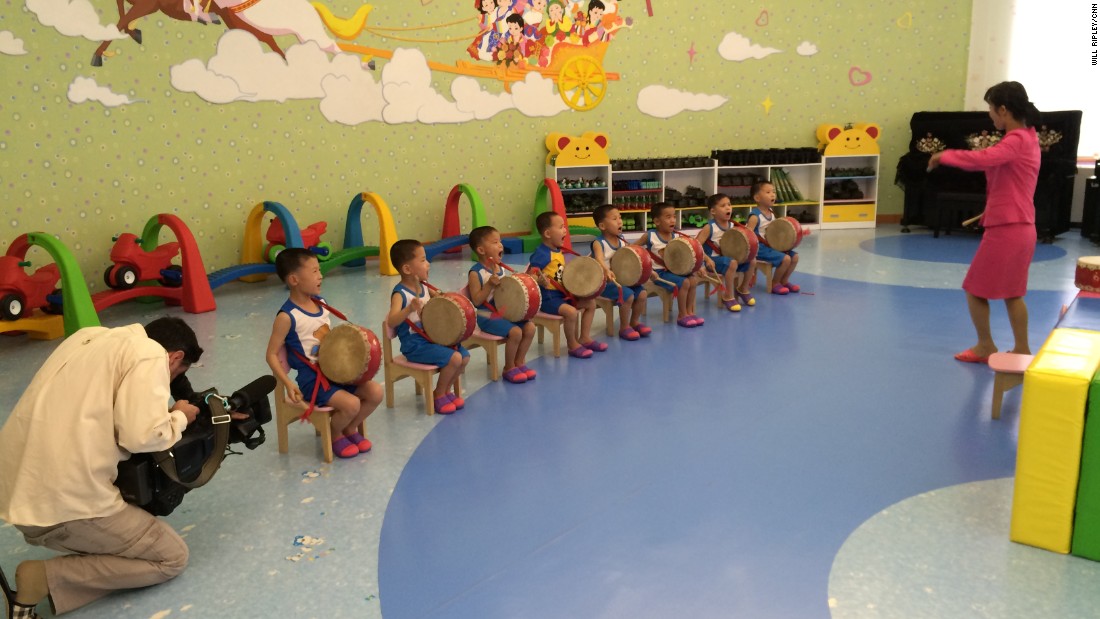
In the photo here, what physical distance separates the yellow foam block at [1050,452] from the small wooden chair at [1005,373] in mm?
1161

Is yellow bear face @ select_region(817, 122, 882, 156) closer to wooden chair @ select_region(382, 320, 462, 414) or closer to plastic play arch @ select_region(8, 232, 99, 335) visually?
wooden chair @ select_region(382, 320, 462, 414)

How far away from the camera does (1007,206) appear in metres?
5.02

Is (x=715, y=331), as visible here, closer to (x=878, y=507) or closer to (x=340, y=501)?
(x=878, y=507)

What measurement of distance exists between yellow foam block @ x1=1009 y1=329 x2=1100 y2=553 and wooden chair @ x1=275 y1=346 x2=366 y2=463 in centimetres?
300

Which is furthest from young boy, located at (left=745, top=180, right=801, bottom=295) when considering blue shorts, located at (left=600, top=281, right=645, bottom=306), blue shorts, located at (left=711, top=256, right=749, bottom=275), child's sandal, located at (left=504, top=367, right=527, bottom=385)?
child's sandal, located at (left=504, top=367, right=527, bottom=385)

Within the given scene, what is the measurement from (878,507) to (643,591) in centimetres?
120

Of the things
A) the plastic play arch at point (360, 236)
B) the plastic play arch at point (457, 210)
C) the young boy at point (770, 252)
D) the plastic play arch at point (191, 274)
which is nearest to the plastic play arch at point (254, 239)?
the plastic play arch at point (360, 236)

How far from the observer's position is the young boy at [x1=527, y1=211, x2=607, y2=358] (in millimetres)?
5828

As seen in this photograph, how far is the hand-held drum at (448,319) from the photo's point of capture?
4.67m

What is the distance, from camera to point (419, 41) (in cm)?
991

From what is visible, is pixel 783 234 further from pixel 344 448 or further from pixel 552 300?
pixel 344 448

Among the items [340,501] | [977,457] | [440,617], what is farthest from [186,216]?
[977,457]

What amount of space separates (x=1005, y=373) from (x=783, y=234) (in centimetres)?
337

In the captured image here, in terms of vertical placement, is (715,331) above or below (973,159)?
below
